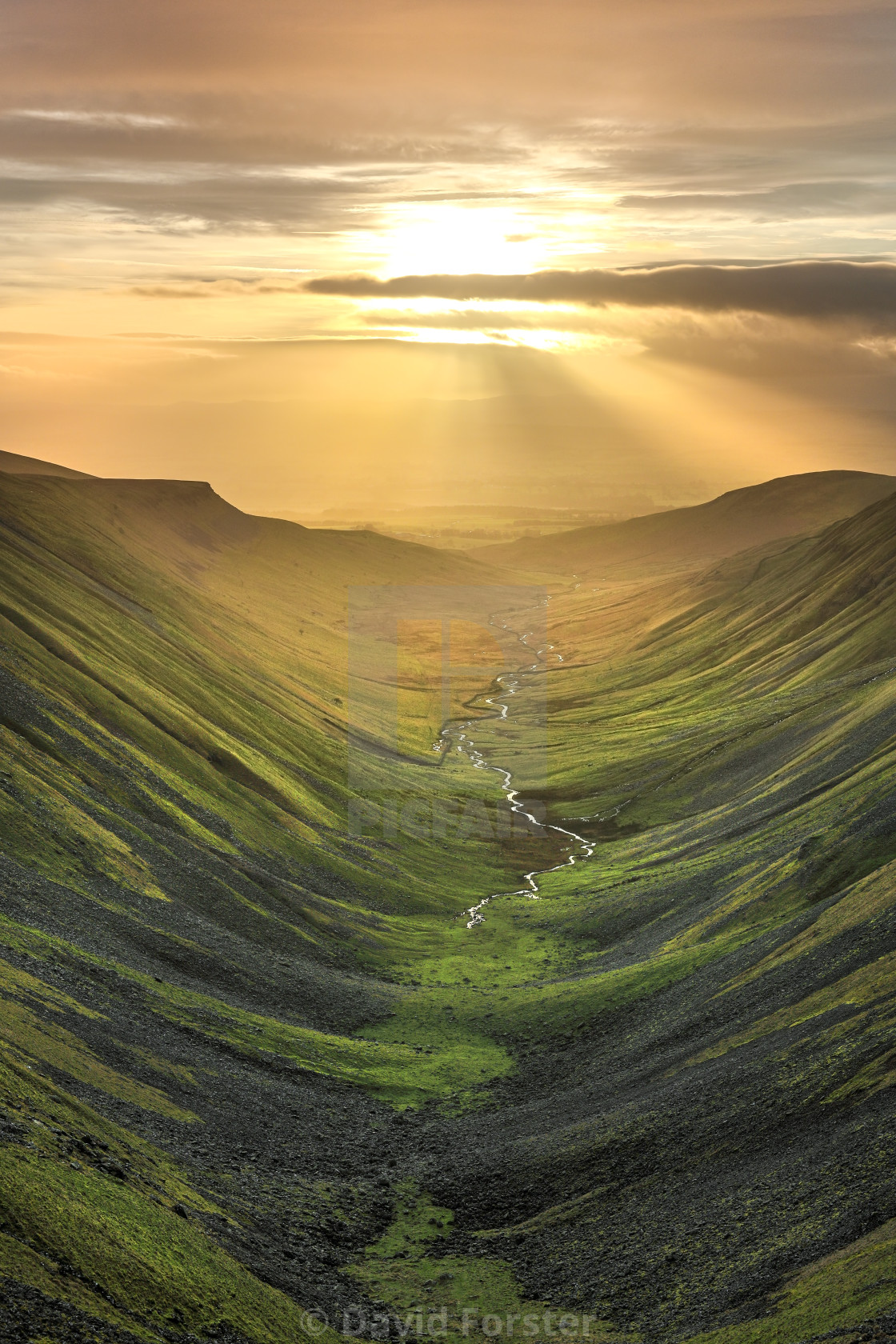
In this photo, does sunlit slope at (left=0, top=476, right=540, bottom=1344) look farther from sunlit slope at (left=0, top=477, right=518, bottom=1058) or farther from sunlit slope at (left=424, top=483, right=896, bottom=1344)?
sunlit slope at (left=424, top=483, right=896, bottom=1344)

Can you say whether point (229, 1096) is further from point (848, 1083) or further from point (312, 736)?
point (312, 736)

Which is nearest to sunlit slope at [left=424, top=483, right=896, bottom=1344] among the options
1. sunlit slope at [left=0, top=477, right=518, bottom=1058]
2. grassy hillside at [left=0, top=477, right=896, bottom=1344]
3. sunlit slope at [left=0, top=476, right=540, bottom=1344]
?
grassy hillside at [left=0, top=477, right=896, bottom=1344]


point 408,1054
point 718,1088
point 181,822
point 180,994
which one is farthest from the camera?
point 181,822

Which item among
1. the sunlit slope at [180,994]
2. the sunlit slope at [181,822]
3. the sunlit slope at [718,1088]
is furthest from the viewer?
the sunlit slope at [181,822]

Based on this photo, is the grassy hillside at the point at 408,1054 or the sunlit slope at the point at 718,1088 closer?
the grassy hillside at the point at 408,1054

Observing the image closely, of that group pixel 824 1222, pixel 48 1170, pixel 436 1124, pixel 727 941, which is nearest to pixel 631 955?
pixel 727 941

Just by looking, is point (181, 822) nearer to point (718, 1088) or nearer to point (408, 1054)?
point (408, 1054)

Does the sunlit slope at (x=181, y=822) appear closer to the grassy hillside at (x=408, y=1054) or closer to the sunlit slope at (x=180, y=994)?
the sunlit slope at (x=180, y=994)

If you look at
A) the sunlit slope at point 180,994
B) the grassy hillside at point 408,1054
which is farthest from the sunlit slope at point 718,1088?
the sunlit slope at point 180,994

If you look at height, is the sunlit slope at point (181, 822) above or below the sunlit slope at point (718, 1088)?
above

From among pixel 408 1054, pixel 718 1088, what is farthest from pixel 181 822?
pixel 718 1088
